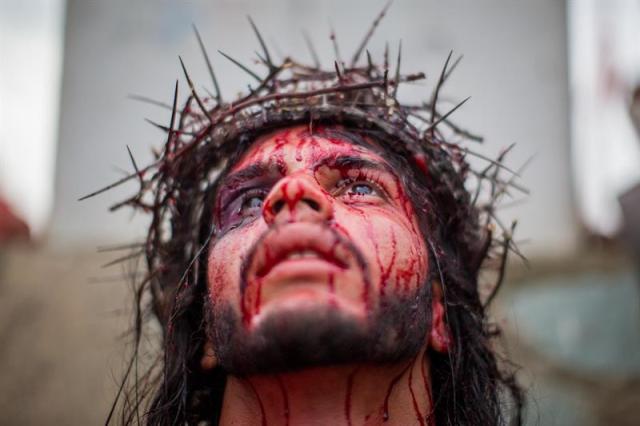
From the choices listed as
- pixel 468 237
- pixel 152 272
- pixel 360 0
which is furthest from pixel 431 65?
pixel 152 272

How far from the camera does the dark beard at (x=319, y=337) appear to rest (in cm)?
150

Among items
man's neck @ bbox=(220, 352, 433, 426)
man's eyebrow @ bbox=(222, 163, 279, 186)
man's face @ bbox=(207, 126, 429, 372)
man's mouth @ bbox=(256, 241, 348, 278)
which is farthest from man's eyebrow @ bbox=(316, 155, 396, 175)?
man's neck @ bbox=(220, 352, 433, 426)

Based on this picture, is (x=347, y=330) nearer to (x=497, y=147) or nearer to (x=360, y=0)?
(x=497, y=147)

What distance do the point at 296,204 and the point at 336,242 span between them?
13 centimetres

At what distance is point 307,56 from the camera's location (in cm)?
418

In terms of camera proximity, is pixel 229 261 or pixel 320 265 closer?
pixel 320 265

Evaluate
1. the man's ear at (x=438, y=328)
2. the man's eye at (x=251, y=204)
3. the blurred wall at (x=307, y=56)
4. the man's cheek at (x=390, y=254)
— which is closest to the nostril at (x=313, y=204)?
the man's cheek at (x=390, y=254)

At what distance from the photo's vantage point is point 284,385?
1675mm

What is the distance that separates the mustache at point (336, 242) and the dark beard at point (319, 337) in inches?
3.1

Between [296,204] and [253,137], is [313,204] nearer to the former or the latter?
[296,204]

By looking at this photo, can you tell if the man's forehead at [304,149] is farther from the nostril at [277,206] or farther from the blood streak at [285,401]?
the blood streak at [285,401]

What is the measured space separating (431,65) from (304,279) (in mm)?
2888

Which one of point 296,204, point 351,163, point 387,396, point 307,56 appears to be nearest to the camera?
point 296,204

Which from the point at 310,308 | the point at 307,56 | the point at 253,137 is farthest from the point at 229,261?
the point at 307,56
